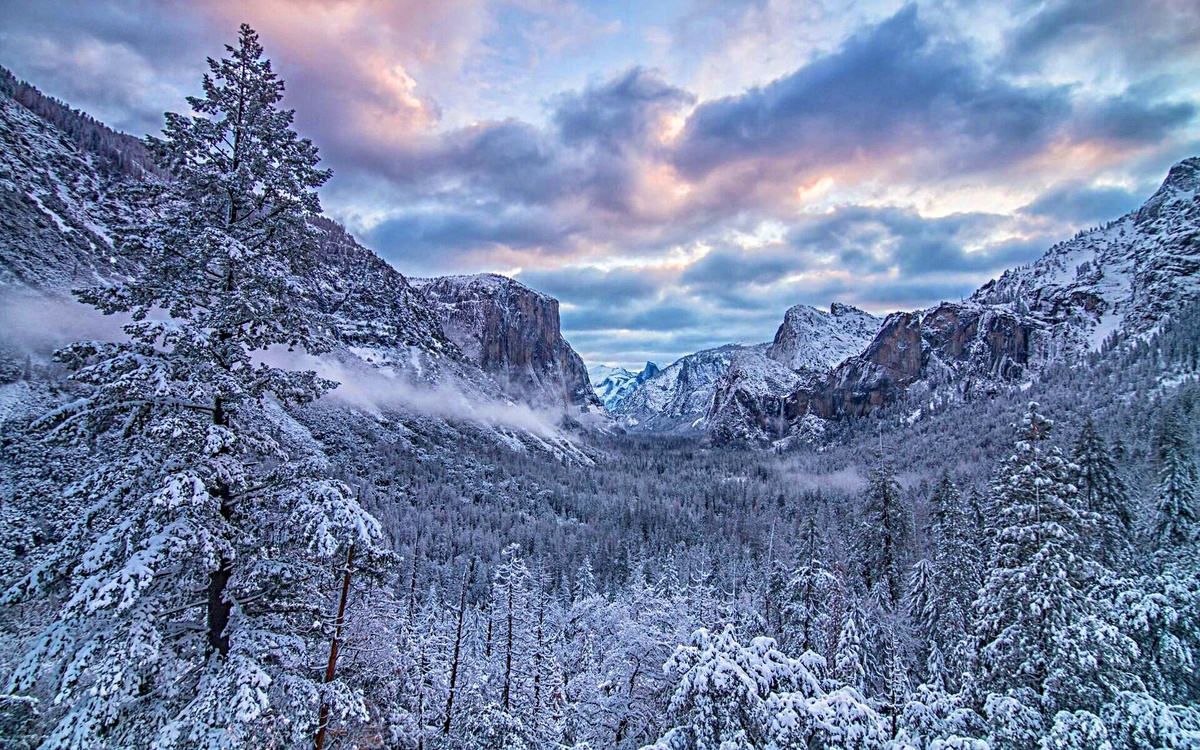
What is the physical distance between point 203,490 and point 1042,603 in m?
19.3

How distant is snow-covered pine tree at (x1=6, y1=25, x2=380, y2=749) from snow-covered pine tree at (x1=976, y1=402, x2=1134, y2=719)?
561 inches

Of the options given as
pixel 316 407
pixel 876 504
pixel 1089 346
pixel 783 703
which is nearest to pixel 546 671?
pixel 876 504

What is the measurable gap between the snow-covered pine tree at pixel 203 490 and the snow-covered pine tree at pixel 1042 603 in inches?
561

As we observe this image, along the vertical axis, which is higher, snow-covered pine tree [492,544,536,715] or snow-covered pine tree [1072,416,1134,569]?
snow-covered pine tree [1072,416,1134,569]

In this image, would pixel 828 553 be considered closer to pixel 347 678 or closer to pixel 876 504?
pixel 876 504

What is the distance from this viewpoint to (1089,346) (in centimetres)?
19450

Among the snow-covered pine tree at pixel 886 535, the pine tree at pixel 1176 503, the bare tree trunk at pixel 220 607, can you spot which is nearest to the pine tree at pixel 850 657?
the snow-covered pine tree at pixel 886 535

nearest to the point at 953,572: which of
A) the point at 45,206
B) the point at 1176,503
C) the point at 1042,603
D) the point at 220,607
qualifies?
the point at 1042,603

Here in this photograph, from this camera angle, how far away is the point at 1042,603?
13.8 meters

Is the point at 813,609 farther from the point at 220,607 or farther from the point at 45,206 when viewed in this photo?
the point at 45,206

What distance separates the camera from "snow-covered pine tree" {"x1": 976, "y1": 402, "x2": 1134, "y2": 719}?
12486 millimetres

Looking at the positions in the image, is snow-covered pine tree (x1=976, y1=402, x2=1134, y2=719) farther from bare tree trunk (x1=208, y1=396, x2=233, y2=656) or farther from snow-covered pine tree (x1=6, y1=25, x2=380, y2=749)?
bare tree trunk (x1=208, y1=396, x2=233, y2=656)

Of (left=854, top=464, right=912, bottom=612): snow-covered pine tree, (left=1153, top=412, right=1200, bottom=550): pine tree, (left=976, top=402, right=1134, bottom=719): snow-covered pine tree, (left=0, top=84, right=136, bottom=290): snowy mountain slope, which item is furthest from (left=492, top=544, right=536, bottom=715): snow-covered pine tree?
(left=0, top=84, right=136, bottom=290): snowy mountain slope

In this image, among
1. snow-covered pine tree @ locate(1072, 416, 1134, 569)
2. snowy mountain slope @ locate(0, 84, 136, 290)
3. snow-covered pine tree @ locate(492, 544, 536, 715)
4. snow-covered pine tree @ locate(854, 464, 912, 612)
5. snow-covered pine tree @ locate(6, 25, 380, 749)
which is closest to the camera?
snow-covered pine tree @ locate(6, 25, 380, 749)
